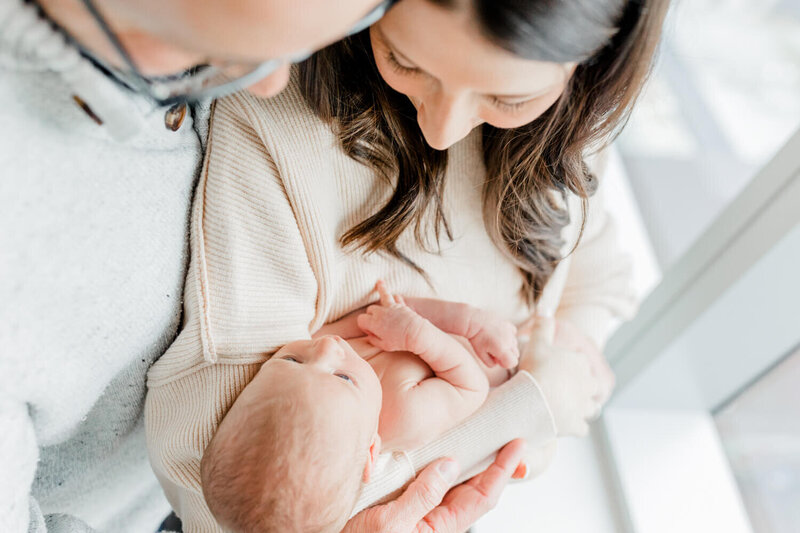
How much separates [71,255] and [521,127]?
0.57 meters

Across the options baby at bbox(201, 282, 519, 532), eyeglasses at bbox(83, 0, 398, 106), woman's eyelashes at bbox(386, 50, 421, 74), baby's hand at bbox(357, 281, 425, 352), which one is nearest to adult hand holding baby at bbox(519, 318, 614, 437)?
baby at bbox(201, 282, 519, 532)

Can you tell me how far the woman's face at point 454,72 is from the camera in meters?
0.58

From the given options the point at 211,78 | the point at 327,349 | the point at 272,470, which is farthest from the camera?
the point at 327,349

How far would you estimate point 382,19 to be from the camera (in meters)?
0.62

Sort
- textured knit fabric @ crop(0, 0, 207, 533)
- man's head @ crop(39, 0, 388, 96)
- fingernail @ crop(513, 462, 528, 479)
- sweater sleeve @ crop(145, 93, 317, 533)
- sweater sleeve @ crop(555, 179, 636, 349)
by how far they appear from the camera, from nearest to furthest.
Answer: man's head @ crop(39, 0, 388, 96)
textured knit fabric @ crop(0, 0, 207, 533)
sweater sleeve @ crop(145, 93, 317, 533)
fingernail @ crop(513, 462, 528, 479)
sweater sleeve @ crop(555, 179, 636, 349)

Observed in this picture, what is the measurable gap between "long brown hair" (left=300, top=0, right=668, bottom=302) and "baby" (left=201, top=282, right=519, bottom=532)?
0.47ft

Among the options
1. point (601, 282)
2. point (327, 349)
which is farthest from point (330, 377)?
point (601, 282)

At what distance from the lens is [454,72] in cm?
62

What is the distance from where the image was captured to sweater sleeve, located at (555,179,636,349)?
129 centimetres

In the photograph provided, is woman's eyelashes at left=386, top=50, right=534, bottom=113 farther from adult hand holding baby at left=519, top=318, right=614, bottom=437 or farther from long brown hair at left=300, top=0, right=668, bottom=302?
adult hand holding baby at left=519, top=318, right=614, bottom=437

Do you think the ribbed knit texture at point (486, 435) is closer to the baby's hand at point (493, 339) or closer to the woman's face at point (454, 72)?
the baby's hand at point (493, 339)

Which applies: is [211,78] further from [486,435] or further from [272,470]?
[486,435]

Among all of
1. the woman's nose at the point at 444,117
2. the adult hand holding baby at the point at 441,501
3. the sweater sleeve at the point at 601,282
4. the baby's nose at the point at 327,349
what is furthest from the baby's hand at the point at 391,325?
the sweater sleeve at the point at 601,282

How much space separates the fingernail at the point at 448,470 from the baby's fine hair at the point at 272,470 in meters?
0.25
